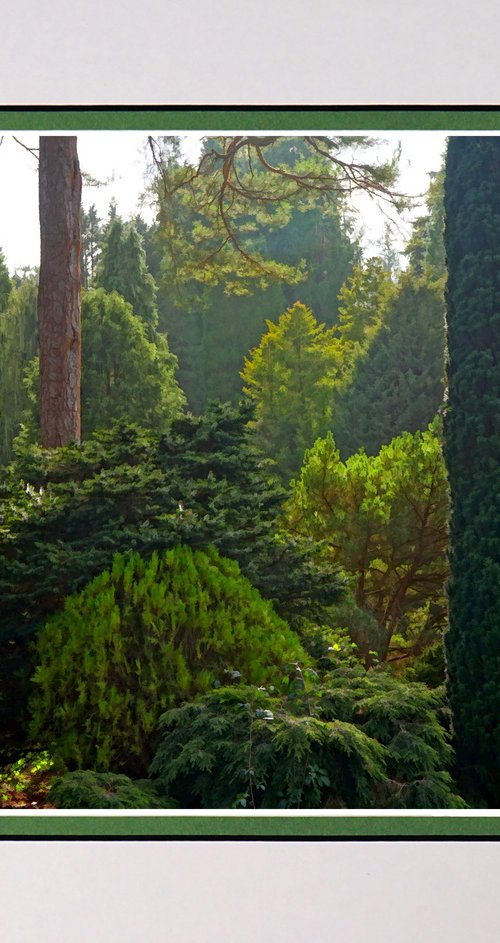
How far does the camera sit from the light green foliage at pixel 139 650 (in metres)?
3.82

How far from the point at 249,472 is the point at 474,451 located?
104 cm

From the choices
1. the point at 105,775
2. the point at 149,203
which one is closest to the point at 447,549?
the point at 105,775

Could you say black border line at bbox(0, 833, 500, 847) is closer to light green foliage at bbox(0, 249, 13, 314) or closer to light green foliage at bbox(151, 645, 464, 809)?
light green foliage at bbox(151, 645, 464, 809)

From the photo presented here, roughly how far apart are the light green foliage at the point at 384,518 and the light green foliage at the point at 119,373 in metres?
→ 0.76

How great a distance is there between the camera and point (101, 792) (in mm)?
3674

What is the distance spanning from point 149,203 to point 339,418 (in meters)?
A: 1.40

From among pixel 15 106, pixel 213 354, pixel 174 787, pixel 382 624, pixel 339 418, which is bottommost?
pixel 174 787

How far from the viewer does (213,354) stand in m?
4.27

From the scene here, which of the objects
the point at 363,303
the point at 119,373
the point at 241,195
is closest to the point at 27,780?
the point at 119,373

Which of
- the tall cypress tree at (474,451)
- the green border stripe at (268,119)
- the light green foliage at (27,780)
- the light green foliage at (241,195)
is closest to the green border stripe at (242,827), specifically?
the light green foliage at (27,780)

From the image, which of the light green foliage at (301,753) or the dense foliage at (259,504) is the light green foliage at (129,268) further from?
the light green foliage at (301,753)

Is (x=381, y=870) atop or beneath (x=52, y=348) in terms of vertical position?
beneath

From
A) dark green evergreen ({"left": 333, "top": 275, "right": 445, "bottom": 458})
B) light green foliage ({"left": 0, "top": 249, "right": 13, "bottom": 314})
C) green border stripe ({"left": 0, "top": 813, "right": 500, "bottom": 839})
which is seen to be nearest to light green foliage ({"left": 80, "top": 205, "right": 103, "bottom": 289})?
light green foliage ({"left": 0, "top": 249, "right": 13, "bottom": 314})
